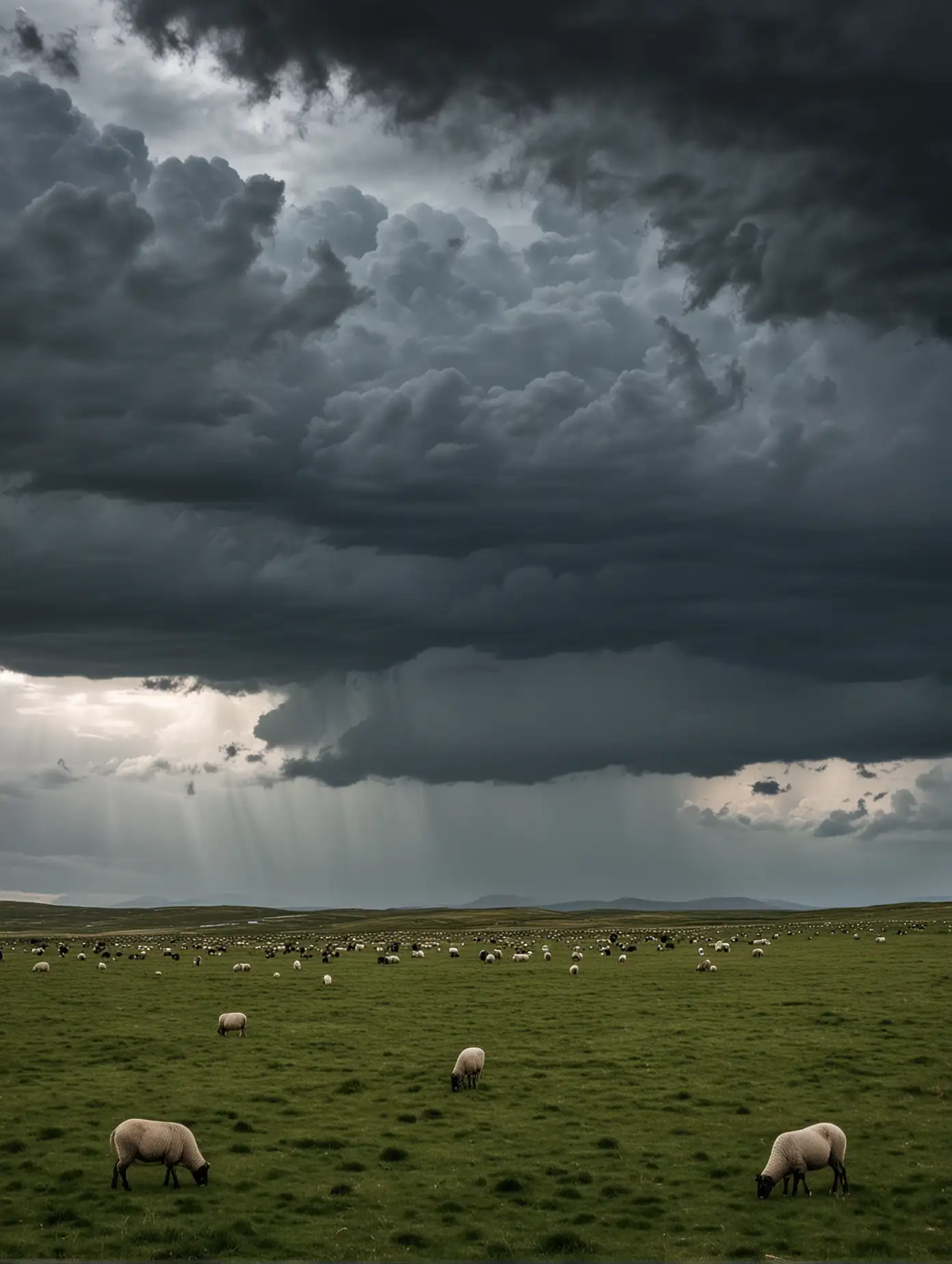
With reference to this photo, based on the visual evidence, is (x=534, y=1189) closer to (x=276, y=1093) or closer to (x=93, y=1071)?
(x=276, y=1093)

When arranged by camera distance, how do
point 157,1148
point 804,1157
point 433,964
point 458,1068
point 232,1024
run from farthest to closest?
1. point 433,964
2. point 232,1024
3. point 458,1068
4. point 157,1148
5. point 804,1157

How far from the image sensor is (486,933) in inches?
6083

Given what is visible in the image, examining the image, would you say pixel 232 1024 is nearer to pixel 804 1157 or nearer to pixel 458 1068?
pixel 458 1068

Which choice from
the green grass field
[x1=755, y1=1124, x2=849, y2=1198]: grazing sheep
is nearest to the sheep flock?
[x1=755, y1=1124, x2=849, y2=1198]: grazing sheep

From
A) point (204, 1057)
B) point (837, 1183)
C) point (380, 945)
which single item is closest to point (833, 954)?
point (380, 945)

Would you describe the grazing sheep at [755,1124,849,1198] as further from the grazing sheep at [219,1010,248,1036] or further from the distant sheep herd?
the grazing sheep at [219,1010,248,1036]

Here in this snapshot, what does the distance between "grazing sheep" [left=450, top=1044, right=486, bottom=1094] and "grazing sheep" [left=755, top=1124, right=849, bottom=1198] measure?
45.9 ft

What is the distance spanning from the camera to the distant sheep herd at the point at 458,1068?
24562 mm

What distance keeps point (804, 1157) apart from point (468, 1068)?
15.1m

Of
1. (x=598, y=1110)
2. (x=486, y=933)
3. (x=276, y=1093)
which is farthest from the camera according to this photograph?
(x=486, y=933)

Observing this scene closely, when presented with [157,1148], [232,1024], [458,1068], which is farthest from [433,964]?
[157,1148]

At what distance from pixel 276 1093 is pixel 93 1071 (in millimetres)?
9338

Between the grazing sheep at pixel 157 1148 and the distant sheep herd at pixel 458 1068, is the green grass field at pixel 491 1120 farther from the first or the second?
the distant sheep herd at pixel 458 1068

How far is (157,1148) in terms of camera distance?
2503cm
